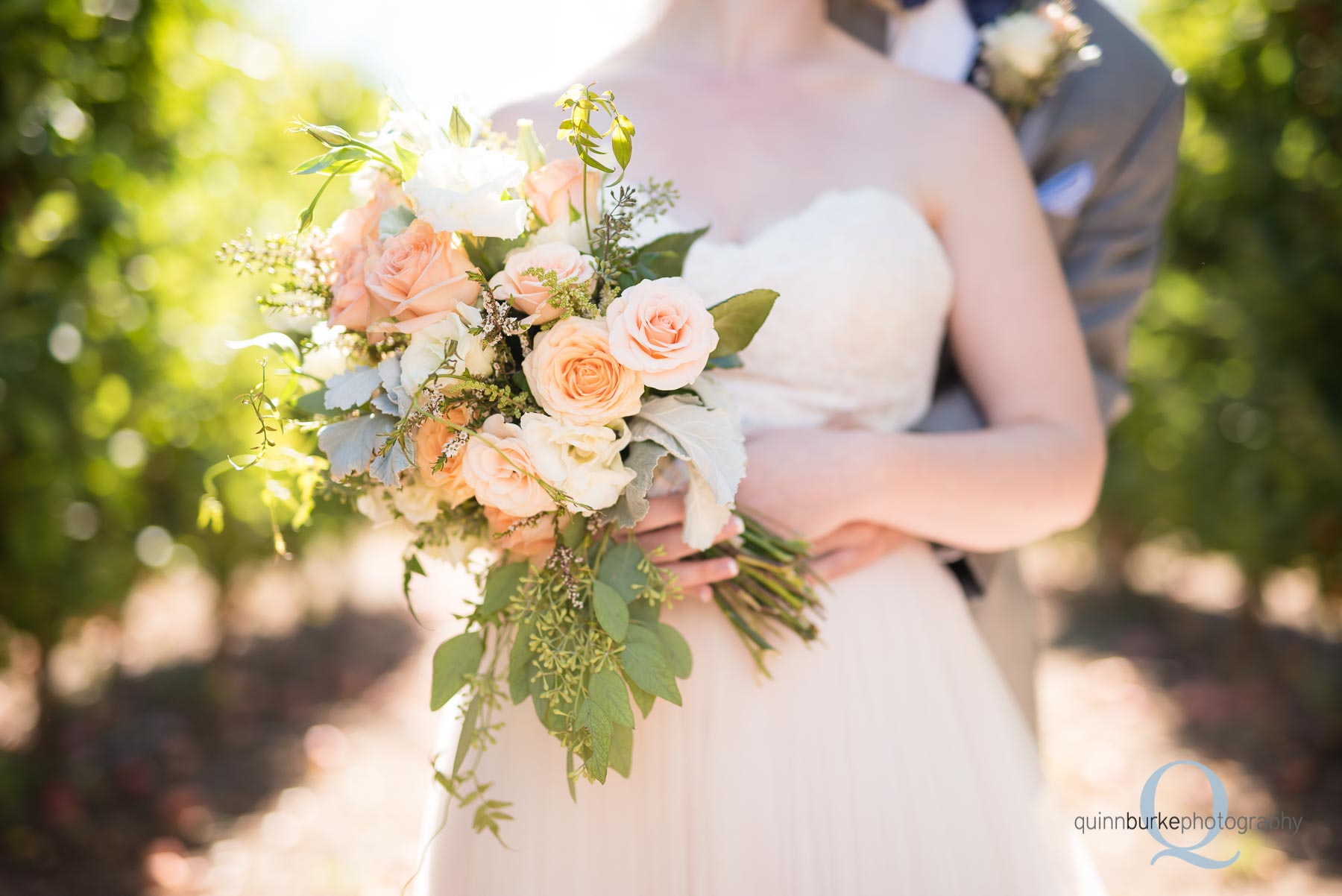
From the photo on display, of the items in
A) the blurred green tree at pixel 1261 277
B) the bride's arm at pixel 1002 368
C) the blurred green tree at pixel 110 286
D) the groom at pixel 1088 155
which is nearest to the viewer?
the bride's arm at pixel 1002 368

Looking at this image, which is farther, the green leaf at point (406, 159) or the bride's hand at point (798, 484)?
the bride's hand at point (798, 484)

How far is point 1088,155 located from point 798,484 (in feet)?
4.84

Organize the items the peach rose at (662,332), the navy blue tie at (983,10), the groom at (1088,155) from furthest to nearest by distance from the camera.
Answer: the navy blue tie at (983,10) < the groom at (1088,155) < the peach rose at (662,332)

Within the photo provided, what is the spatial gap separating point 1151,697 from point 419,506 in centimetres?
610

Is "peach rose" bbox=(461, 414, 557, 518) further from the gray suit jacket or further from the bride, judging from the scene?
the gray suit jacket

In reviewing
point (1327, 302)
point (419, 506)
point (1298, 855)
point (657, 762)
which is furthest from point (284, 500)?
point (1327, 302)

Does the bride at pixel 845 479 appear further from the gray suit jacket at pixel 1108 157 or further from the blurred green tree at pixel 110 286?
the blurred green tree at pixel 110 286

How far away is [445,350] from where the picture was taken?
140 cm

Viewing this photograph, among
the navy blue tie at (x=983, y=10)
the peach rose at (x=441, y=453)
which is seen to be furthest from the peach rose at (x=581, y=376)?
the navy blue tie at (x=983, y=10)

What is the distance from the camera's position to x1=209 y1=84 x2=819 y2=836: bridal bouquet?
1395mm

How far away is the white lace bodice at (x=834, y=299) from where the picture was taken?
197 centimetres

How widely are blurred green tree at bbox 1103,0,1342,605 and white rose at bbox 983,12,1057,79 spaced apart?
2095 mm

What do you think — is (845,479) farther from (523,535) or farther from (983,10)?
(983,10)

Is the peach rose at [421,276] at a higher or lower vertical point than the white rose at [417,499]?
higher
